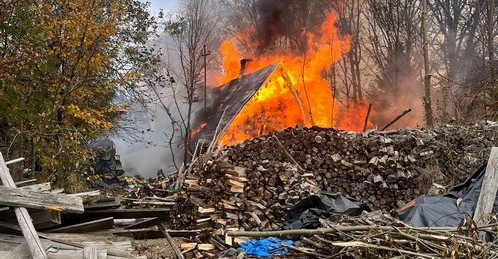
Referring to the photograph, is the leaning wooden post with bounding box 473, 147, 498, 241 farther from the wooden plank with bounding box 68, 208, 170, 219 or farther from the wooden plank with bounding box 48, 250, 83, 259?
the wooden plank with bounding box 48, 250, 83, 259

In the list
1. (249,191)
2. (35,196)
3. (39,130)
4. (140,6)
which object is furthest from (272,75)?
(35,196)

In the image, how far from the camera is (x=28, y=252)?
4188 mm

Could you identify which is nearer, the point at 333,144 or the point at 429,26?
the point at 333,144

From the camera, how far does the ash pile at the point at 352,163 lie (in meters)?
9.68

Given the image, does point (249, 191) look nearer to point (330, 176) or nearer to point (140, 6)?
point (330, 176)

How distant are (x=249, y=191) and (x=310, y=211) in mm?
1839

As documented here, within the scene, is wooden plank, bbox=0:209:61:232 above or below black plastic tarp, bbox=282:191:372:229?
above

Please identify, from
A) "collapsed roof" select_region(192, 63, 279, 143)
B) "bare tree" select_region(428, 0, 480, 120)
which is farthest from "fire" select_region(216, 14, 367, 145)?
"bare tree" select_region(428, 0, 480, 120)

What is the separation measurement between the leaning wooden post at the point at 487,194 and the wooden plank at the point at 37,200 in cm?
534

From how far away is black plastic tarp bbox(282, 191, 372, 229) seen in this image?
24.9ft

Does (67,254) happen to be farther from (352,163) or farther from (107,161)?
(107,161)

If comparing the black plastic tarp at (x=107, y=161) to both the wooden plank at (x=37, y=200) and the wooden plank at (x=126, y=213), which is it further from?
the wooden plank at (x=37, y=200)

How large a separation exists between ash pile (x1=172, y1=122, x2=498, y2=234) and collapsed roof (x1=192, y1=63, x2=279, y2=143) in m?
3.56

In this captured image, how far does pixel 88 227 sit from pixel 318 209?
406 centimetres
